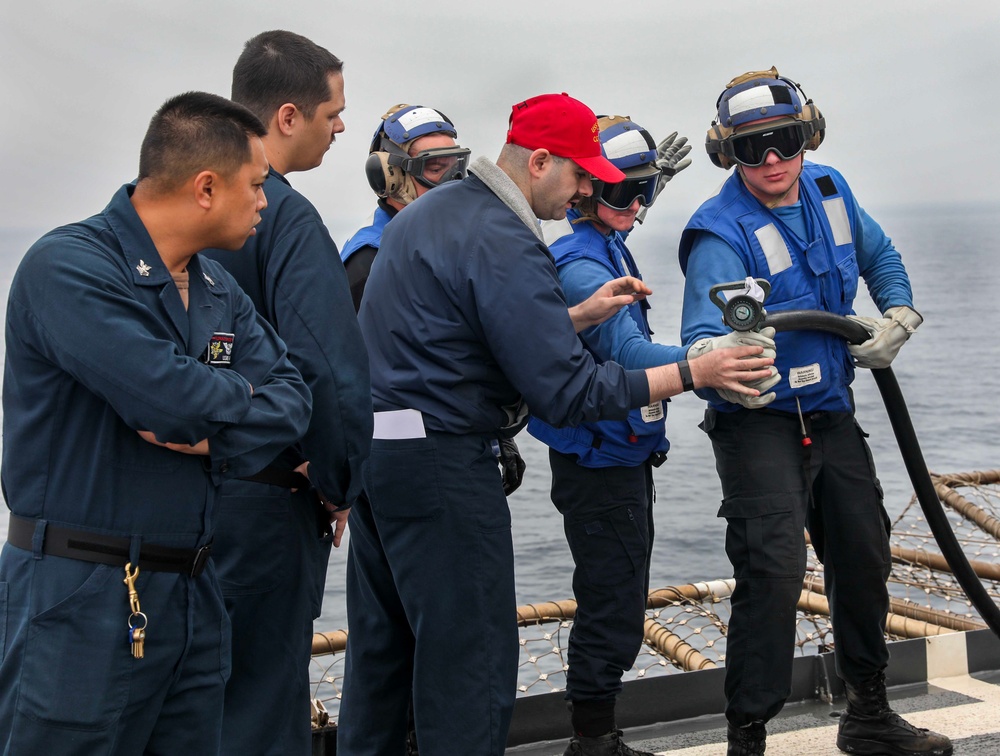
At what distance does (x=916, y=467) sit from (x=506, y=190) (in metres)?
1.64

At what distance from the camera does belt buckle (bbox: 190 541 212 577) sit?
199 cm

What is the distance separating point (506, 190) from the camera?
2.66m

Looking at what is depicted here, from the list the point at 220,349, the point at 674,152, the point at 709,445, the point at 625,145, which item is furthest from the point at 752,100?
the point at 709,445

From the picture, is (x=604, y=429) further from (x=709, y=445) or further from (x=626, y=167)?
(x=709, y=445)

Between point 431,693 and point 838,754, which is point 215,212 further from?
point 838,754

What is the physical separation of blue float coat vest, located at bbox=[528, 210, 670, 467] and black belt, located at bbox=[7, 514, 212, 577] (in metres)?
1.37

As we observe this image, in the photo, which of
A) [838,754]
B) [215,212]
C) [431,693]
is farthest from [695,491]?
[215,212]

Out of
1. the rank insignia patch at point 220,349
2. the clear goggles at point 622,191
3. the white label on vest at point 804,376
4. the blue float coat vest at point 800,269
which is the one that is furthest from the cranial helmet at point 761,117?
the rank insignia patch at point 220,349

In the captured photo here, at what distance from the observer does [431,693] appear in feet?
8.70

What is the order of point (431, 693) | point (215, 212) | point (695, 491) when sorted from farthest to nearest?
point (695, 491) → point (431, 693) → point (215, 212)

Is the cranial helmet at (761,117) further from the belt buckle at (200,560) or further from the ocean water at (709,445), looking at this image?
the ocean water at (709,445)

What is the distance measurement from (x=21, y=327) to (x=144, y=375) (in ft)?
0.68

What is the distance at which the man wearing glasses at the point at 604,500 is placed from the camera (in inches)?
123

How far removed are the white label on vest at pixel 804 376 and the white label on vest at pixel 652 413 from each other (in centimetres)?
34
